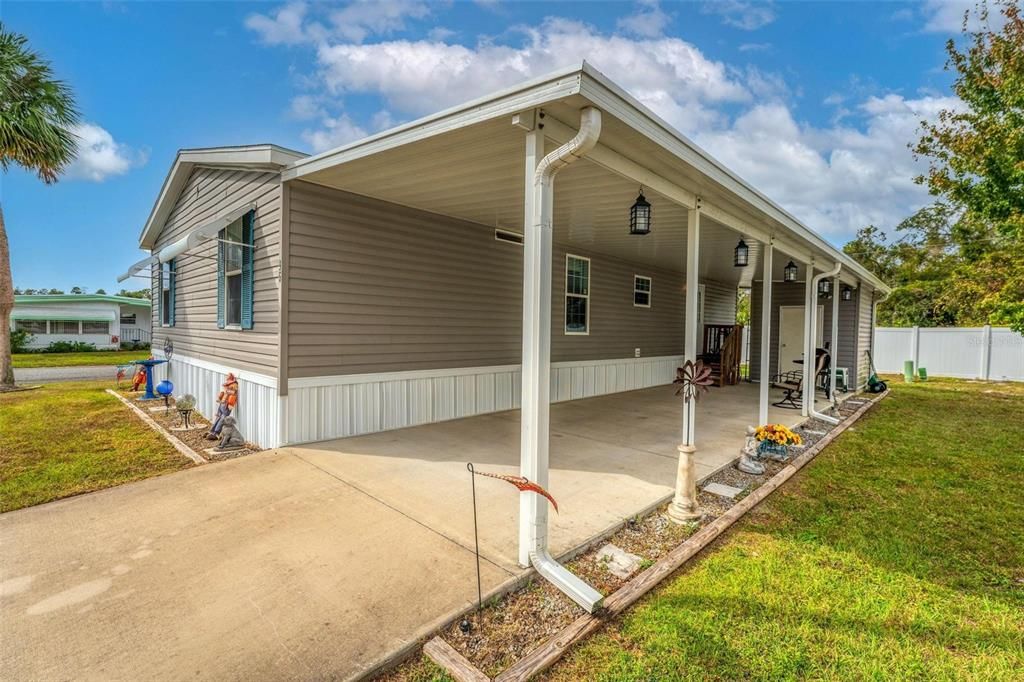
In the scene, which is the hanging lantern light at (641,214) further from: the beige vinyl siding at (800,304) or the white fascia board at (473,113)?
the beige vinyl siding at (800,304)

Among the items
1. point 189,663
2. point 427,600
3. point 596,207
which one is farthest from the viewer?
point 596,207

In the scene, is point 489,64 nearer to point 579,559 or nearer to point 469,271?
point 469,271

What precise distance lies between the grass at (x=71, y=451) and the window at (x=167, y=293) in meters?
1.94

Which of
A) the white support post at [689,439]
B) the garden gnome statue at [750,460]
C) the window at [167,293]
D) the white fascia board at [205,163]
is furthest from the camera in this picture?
the window at [167,293]

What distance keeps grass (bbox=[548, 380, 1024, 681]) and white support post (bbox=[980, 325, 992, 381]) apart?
42.6 ft

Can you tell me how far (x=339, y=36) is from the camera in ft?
22.5

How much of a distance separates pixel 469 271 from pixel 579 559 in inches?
184

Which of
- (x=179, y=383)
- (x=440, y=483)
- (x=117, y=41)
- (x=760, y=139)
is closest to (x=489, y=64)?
(x=440, y=483)

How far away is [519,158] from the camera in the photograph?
3.78 meters

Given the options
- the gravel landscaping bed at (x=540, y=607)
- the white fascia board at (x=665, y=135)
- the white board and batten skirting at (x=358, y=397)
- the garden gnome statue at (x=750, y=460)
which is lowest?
the gravel landscaping bed at (x=540, y=607)

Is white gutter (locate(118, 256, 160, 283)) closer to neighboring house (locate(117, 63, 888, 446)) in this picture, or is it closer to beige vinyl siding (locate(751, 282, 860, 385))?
neighboring house (locate(117, 63, 888, 446))

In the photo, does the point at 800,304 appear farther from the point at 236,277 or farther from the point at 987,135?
the point at 236,277

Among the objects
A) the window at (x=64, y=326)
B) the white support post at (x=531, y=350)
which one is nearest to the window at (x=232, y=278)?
the white support post at (x=531, y=350)

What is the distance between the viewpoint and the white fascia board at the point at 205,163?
4.74 m
